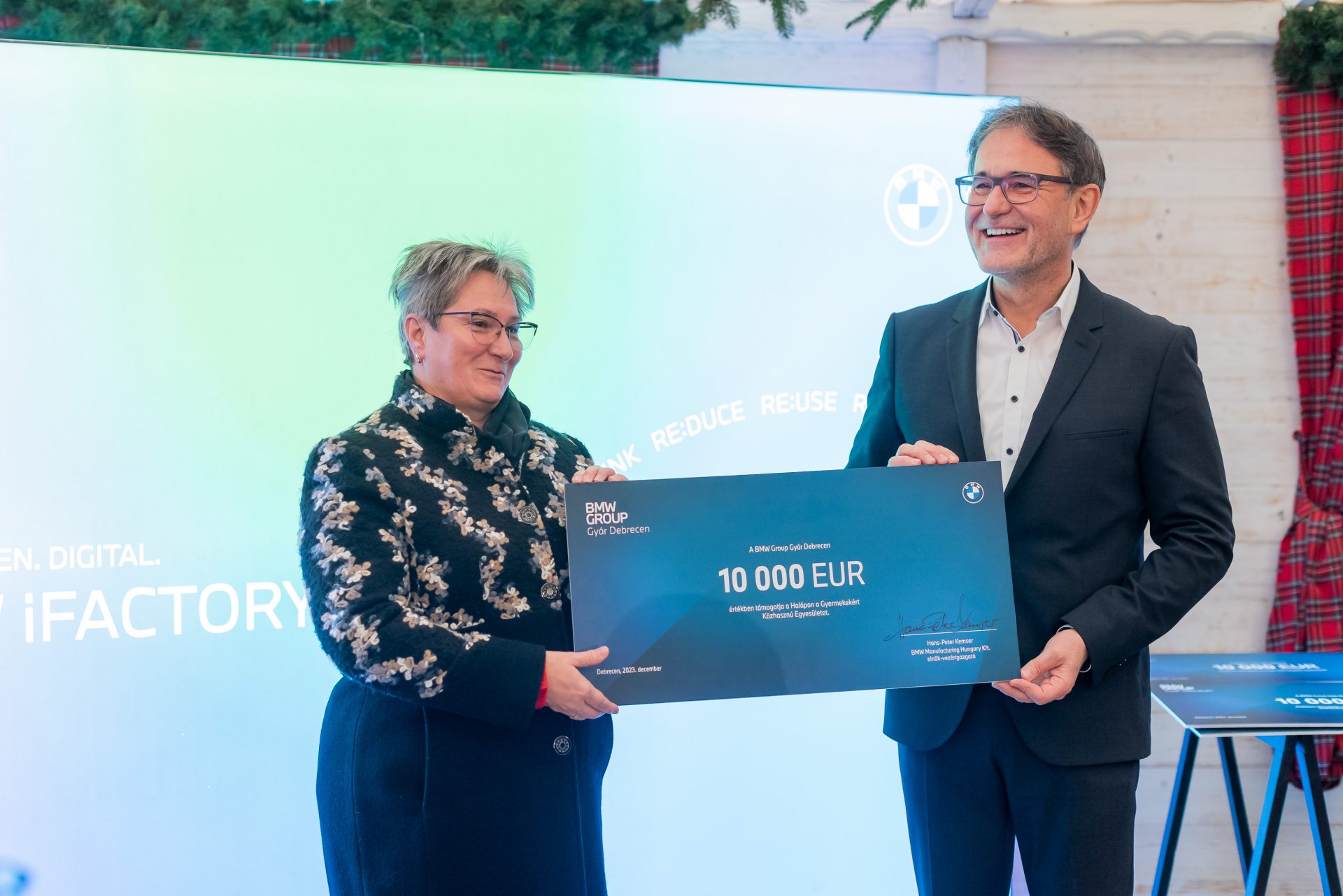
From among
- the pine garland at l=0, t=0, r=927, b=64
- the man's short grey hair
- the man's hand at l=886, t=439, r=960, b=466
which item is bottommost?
the man's hand at l=886, t=439, r=960, b=466

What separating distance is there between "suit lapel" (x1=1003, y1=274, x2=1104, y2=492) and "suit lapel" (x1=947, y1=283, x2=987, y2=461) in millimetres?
89

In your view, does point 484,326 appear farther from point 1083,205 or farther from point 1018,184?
point 1083,205

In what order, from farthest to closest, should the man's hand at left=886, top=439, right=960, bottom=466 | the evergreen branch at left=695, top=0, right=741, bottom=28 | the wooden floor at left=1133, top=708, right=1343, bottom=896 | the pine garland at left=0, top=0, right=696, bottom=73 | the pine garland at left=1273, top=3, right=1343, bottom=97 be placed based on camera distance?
the wooden floor at left=1133, top=708, right=1343, bottom=896, the pine garland at left=1273, top=3, right=1343, bottom=97, the pine garland at left=0, top=0, right=696, bottom=73, the evergreen branch at left=695, top=0, right=741, bottom=28, the man's hand at left=886, top=439, right=960, bottom=466

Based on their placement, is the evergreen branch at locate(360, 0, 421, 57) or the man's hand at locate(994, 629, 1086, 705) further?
the evergreen branch at locate(360, 0, 421, 57)

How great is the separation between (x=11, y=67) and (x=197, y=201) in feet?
1.65

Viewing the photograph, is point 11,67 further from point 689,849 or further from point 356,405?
point 689,849

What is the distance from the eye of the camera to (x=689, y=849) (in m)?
2.80

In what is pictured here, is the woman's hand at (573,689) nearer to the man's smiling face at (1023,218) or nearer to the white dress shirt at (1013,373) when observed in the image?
the white dress shirt at (1013,373)

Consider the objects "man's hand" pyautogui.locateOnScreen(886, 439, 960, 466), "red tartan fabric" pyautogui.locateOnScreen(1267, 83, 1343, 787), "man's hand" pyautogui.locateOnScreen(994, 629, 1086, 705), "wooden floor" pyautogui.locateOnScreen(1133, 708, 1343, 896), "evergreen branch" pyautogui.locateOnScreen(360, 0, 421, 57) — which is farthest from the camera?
"wooden floor" pyautogui.locateOnScreen(1133, 708, 1343, 896)

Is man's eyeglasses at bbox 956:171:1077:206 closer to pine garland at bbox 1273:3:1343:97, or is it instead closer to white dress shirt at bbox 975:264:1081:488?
white dress shirt at bbox 975:264:1081:488

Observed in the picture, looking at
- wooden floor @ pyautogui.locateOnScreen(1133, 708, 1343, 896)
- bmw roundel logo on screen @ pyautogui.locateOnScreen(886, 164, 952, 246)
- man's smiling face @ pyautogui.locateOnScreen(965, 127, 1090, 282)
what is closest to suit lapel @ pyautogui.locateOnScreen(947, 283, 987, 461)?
man's smiling face @ pyautogui.locateOnScreen(965, 127, 1090, 282)

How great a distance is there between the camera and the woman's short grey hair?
5.86 ft

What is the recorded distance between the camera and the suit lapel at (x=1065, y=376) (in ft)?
5.81

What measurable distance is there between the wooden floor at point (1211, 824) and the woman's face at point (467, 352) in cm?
261
